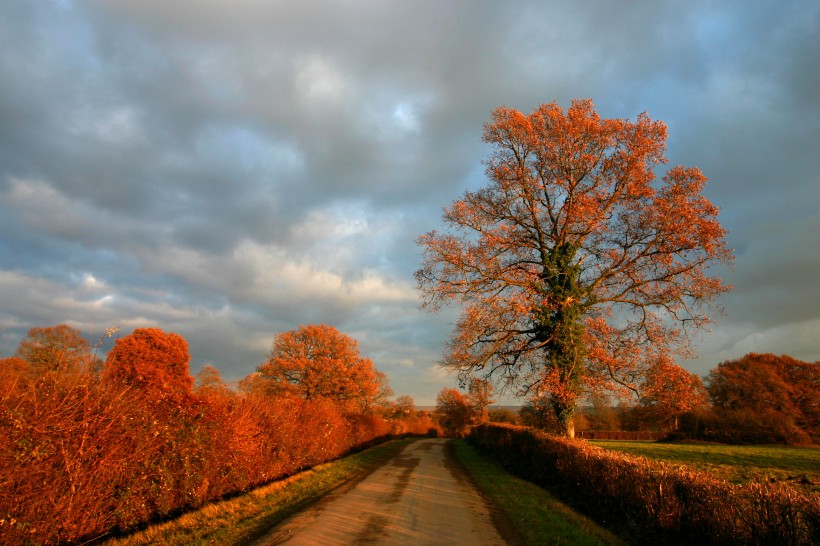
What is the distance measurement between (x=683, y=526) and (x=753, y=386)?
67783 millimetres

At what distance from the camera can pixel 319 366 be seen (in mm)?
46250

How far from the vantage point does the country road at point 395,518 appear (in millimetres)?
7660

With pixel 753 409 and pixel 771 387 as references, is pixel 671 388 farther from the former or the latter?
pixel 771 387

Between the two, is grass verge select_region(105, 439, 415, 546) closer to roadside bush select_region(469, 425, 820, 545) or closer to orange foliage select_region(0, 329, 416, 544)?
orange foliage select_region(0, 329, 416, 544)

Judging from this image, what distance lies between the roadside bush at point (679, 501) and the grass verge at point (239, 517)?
7289 millimetres

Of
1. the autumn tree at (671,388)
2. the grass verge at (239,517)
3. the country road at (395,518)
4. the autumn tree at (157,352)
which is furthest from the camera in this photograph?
the autumn tree at (157,352)

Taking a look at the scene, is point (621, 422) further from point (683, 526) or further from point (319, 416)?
point (683, 526)

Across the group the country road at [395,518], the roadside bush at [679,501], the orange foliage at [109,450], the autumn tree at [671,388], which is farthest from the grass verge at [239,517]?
the autumn tree at [671,388]

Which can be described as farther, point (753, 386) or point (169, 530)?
point (753, 386)

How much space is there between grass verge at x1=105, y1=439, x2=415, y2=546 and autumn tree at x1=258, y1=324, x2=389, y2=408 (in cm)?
3099

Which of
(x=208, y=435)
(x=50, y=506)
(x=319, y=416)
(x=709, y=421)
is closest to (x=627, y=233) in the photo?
(x=319, y=416)

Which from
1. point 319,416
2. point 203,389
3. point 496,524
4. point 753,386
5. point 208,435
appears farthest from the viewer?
point 753,386

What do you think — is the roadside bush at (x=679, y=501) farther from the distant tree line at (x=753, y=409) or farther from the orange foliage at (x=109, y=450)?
the distant tree line at (x=753, y=409)

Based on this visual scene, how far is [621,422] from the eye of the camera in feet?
298
